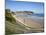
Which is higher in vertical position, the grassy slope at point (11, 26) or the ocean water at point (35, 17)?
the ocean water at point (35, 17)

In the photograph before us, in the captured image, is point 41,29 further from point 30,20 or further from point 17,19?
point 17,19

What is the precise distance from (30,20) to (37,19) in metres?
0.10

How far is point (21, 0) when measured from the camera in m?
1.33

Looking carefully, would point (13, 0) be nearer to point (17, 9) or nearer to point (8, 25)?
point (17, 9)

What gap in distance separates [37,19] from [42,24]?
0.10 meters

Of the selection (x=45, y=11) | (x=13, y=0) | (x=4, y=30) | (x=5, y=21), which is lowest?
(x=4, y=30)

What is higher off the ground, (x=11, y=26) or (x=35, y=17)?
(x=35, y=17)

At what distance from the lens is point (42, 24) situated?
1.37 m

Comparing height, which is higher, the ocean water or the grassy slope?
the ocean water

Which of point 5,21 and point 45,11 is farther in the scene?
point 45,11

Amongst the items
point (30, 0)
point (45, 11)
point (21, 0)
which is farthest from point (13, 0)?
point (45, 11)

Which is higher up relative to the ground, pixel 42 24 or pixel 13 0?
pixel 13 0
